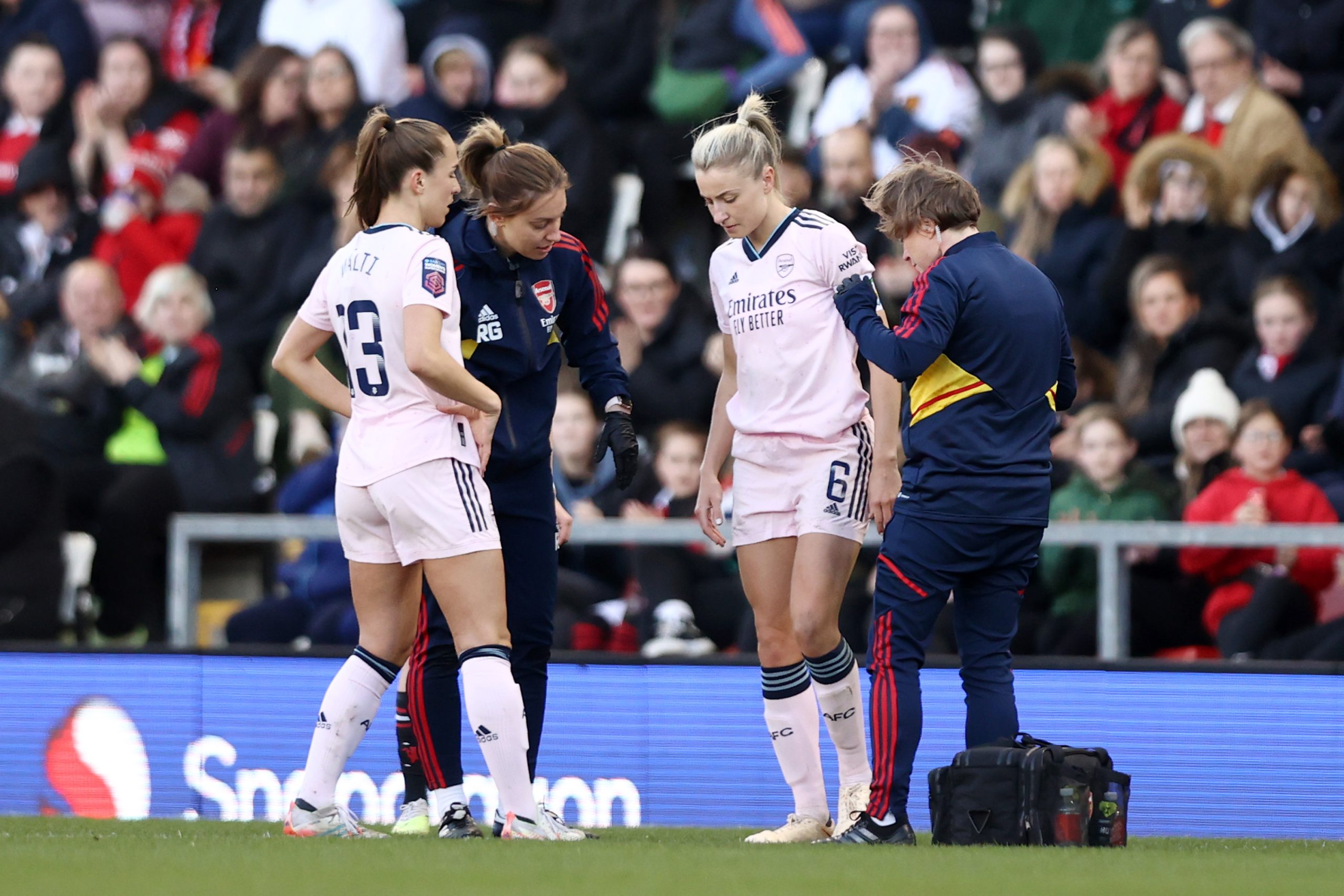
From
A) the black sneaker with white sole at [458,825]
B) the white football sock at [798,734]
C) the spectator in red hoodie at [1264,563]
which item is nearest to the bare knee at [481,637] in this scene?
the black sneaker with white sole at [458,825]

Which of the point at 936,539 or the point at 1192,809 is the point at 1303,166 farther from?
the point at 936,539

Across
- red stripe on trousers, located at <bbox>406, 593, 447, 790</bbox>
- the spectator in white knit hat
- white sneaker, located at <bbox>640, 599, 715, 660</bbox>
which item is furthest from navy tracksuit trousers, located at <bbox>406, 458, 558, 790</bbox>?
the spectator in white knit hat

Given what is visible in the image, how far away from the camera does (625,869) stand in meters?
4.84

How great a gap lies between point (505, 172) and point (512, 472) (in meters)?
0.87

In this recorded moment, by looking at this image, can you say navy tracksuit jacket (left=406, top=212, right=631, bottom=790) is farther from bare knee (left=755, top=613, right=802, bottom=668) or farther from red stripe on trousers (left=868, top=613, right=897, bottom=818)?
red stripe on trousers (left=868, top=613, right=897, bottom=818)

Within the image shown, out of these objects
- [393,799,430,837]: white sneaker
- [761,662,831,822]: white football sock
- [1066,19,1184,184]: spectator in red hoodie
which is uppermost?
[1066,19,1184,184]: spectator in red hoodie

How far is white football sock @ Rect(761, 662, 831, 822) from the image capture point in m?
5.98

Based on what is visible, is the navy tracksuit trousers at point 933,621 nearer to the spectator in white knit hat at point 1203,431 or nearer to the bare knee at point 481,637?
the bare knee at point 481,637

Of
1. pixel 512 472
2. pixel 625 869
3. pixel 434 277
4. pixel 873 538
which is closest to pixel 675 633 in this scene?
pixel 873 538

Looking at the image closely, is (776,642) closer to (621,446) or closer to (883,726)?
(883,726)

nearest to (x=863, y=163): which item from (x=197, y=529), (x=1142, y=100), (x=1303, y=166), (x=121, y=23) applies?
(x=1142, y=100)

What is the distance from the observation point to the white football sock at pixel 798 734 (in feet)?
19.6

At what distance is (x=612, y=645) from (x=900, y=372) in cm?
343

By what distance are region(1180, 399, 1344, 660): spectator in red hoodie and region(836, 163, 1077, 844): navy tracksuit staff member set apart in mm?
1990
